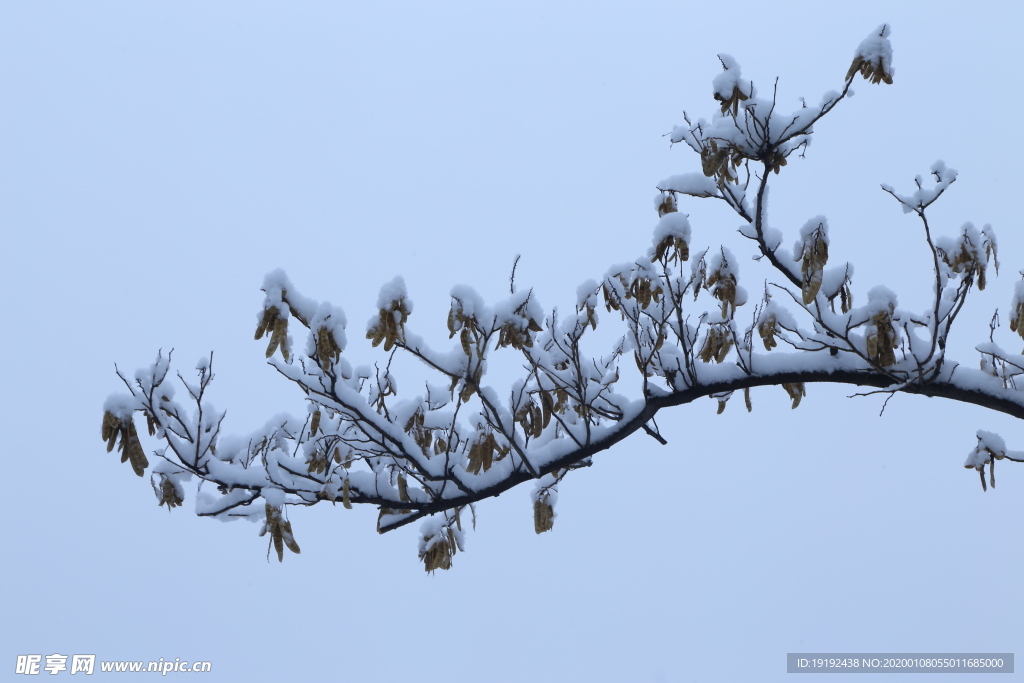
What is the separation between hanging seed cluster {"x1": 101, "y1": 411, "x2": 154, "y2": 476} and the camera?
3.31 metres

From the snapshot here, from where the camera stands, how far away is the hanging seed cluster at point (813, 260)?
3361 millimetres

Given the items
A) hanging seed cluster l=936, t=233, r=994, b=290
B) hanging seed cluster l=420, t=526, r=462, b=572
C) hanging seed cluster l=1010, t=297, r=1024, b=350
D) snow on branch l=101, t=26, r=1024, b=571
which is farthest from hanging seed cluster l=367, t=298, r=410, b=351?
hanging seed cluster l=1010, t=297, r=1024, b=350

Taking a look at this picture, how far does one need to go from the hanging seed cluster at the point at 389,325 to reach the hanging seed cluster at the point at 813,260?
190 centimetres

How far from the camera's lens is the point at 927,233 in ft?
10.9

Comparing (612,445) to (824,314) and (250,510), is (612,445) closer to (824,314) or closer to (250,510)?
(824,314)

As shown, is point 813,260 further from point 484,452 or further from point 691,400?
point 484,452

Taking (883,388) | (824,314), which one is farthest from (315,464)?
(883,388)

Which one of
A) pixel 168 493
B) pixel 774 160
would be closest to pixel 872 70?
pixel 774 160

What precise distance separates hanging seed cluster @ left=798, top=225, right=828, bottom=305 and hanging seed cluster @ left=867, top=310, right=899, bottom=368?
34cm

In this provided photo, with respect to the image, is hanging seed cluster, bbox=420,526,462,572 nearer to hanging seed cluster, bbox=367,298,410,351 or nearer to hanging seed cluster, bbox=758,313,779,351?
hanging seed cluster, bbox=367,298,410,351

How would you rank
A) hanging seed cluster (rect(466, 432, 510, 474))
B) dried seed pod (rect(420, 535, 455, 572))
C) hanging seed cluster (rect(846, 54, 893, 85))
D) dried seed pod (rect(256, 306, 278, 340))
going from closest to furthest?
dried seed pod (rect(256, 306, 278, 340)) < hanging seed cluster (rect(846, 54, 893, 85)) < hanging seed cluster (rect(466, 432, 510, 474)) < dried seed pod (rect(420, 535, 455, 572))

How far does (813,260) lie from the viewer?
3.38 m

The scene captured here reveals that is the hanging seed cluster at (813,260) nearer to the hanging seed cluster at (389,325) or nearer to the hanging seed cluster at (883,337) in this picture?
the hanging seed cluster at (883,337)

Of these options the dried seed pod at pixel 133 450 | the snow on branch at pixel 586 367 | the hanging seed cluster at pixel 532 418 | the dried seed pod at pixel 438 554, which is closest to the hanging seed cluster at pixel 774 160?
the snow on branch at pixel 586 367
